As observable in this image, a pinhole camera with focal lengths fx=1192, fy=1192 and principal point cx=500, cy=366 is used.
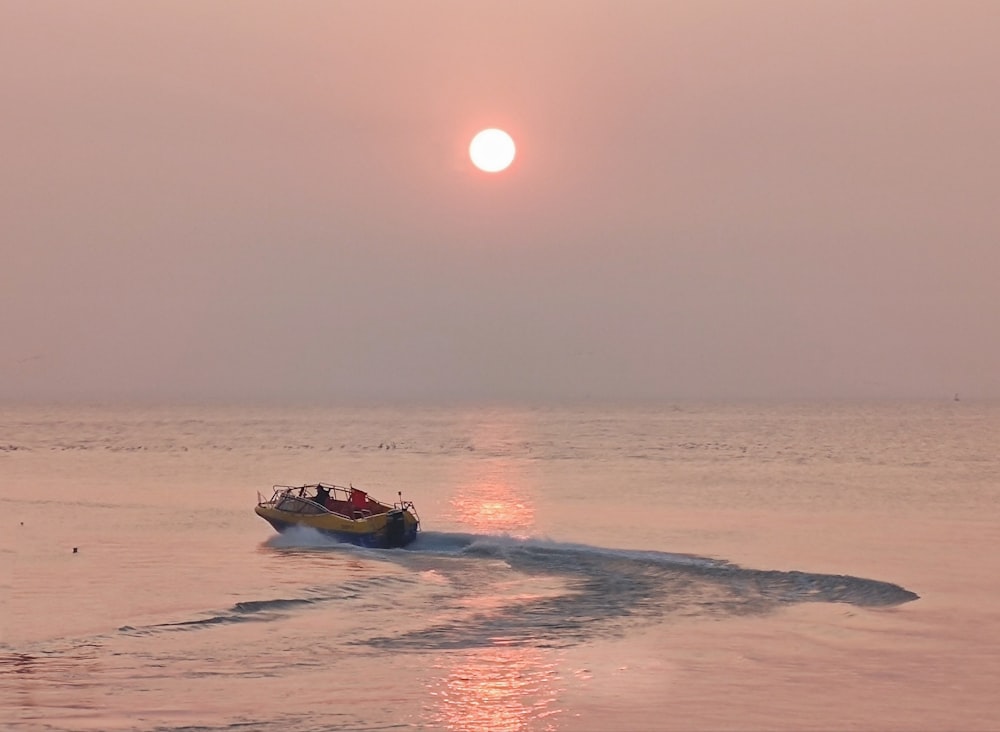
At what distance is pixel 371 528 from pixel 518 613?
16.3 metres

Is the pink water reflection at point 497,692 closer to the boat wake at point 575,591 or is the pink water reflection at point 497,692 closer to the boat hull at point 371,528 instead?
the boat wake at point 575,591

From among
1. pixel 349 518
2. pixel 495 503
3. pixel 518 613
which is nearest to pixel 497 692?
pixel 518 613

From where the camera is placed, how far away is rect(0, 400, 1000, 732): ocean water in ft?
70.7

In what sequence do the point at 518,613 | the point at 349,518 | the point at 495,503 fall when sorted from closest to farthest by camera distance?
1. the point at 518,613
2. the point at 349,518
3. the point at 495,503

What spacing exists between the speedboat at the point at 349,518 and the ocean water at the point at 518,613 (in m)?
0.71

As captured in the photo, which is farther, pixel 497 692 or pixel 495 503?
pixel 495 503

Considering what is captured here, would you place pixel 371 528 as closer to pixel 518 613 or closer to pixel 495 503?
pixel 518 613

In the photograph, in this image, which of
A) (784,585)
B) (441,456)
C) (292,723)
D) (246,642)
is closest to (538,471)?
(441,456)

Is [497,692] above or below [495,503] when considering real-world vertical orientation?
below

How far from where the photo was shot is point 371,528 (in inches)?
1827

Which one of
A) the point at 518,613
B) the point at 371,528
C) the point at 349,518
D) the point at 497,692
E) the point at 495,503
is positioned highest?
the point at 495,503

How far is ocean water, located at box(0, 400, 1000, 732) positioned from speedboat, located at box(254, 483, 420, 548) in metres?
0.71

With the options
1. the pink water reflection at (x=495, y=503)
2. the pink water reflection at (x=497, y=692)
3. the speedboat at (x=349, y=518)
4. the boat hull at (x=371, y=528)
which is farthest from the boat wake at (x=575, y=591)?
the pink water reflection at (x=495, y=503)

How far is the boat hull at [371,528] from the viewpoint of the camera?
46.2 m
